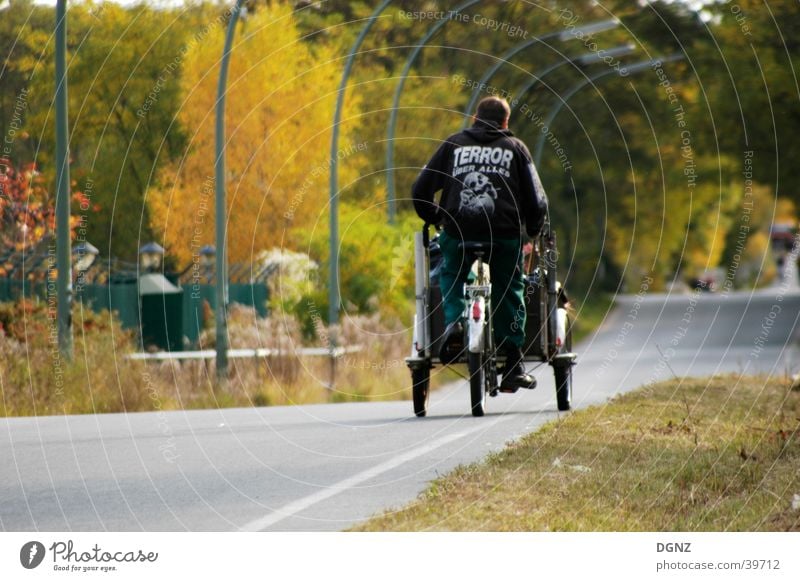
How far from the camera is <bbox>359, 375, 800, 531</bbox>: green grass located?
7.37 metres

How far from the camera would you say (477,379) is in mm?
10977

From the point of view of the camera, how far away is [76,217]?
22734 mm

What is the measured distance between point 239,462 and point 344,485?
1430 mm

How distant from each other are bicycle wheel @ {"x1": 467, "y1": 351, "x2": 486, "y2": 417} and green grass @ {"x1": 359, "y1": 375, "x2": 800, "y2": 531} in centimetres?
50

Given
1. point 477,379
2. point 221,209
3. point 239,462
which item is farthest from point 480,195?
point 221,209

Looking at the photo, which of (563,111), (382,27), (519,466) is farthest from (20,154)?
(563,111)

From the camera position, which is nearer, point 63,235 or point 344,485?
point 344,485

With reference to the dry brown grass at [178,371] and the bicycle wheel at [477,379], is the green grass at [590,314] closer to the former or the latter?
the dry brown grass at [178,371]

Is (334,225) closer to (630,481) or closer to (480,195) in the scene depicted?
(480,195)

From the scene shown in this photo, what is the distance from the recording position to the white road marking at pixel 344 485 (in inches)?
296

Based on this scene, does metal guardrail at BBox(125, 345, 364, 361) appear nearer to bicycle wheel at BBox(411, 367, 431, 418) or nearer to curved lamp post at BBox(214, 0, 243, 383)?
curved lamp post at BBox(214, 0, 243, 383)

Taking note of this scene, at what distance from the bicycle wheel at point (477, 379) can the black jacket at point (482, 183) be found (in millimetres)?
811
